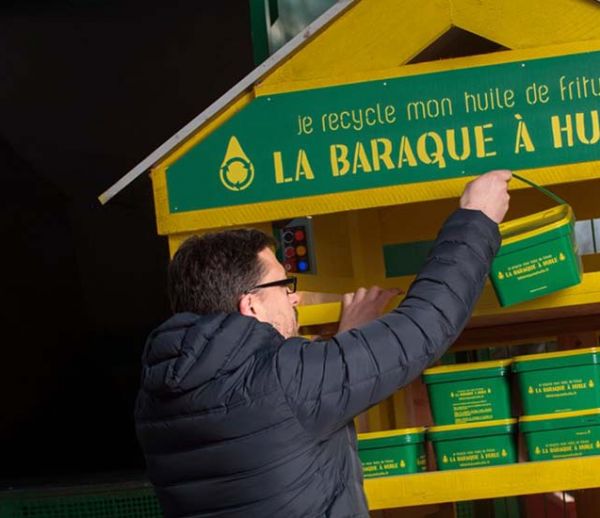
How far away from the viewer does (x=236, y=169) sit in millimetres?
3096

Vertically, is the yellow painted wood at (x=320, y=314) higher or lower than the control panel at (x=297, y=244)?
lower

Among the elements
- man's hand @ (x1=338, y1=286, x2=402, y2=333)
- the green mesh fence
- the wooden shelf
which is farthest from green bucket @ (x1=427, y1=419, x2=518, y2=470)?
the green mesh fence

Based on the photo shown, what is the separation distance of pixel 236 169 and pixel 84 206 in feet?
9.89

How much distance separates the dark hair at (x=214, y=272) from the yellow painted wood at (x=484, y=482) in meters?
1.05

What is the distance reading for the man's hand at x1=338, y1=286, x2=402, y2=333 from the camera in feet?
9.52

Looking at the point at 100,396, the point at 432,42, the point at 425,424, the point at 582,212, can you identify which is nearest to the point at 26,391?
the point at 100,396

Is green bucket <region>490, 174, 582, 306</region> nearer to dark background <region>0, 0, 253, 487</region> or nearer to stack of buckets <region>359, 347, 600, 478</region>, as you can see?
stack of buckets <region>359, 347, 600, 478</region>

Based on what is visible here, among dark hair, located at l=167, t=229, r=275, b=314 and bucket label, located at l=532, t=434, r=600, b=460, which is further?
bucket label, located at l=532, t=434, r=600, b=460

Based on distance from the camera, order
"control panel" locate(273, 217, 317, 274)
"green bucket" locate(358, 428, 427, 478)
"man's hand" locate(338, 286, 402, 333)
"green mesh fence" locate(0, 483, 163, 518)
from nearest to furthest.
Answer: "man's hand" locate(338, 286, 402, 333)
"green bucket" locate(358, 428, 427, 478)
"control panel" locate(273, 217, 317, 274)
"green mesh fence" locate(0, 483, 163, 518)

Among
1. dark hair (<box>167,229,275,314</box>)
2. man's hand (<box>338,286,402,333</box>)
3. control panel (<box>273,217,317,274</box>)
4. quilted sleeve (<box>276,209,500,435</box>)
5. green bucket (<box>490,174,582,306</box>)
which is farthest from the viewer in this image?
control panel (<box>273,217,317,274</box>)

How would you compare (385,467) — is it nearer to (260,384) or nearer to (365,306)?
(365,306)

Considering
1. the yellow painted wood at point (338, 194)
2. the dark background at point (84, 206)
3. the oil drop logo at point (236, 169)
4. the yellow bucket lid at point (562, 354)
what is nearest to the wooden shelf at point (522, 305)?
the yellow bucket lid at point (562, 354)

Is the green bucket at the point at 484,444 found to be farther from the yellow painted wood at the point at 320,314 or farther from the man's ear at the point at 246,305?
the man's ear at the point at 246,305

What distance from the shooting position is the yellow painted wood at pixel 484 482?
2891 millimetres
